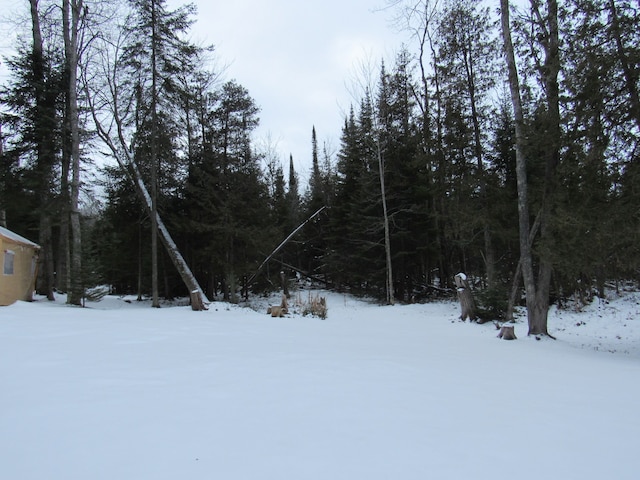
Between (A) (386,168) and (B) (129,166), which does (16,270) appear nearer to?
(B) (129,166)

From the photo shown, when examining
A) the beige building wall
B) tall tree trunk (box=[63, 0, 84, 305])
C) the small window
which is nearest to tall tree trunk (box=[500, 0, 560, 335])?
tall tree trunk (box=[63, 0, 84, 305])

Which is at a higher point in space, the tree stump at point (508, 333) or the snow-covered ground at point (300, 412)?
the snow-covered ground at point (300, 412)

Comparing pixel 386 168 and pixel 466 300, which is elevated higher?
pixel 386 168

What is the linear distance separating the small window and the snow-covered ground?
271 inches

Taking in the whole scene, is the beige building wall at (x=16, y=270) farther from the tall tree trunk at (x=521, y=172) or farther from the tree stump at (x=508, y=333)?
the tall tree trunk at (x=521, y=172)

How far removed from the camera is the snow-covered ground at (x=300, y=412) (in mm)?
2217

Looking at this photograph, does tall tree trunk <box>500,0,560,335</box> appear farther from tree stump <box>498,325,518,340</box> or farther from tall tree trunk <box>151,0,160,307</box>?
tall tree trunk <box>151,0,160,307</box>

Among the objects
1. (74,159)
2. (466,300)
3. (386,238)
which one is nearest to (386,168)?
(386,238)

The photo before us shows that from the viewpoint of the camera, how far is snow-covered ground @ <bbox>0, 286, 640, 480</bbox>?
2217 mm

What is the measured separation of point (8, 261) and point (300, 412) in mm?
13128

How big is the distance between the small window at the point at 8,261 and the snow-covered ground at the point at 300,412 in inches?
271

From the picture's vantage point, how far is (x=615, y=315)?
14.0 meters

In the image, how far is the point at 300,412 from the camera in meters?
3.04

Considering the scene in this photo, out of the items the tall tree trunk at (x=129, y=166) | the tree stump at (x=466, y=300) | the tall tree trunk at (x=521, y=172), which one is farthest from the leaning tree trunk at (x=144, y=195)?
the tall tree trunk at (x=521, y=172)
